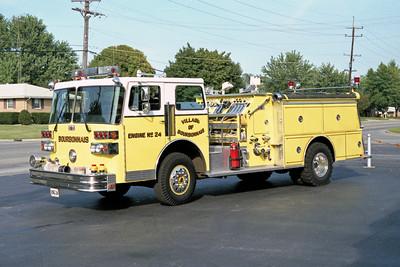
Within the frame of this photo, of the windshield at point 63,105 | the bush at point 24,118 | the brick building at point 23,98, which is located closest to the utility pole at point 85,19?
the bush at point 24,118

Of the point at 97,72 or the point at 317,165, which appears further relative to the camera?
the point at 317,165

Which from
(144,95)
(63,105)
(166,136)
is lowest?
(166,136)

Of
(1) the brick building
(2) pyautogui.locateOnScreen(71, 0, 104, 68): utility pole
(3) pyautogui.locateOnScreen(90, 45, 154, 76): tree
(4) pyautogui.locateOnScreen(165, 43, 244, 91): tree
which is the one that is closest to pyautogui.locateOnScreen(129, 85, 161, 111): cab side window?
(2) pyautogui.locateOnScreen(71, 0, 104, 68): utility pole

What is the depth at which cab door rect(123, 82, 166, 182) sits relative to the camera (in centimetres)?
970

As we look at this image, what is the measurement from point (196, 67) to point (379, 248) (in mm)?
62379

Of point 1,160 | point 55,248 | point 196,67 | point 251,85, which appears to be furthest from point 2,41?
point 55,248

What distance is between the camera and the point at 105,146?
9359 mm

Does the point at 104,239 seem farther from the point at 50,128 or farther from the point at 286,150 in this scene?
the point at 286,150

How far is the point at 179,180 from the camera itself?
10.5m

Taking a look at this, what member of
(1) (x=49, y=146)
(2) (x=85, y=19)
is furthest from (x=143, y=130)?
(2) (x=85, y=19)

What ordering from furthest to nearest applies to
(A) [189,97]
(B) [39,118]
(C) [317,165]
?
(B) [39,118], (C) [317,165], (A) [189,97]

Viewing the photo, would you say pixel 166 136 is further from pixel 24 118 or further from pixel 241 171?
pixel 24 118

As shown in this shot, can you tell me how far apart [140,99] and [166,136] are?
2.91 ft

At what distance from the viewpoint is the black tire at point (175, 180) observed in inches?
400
